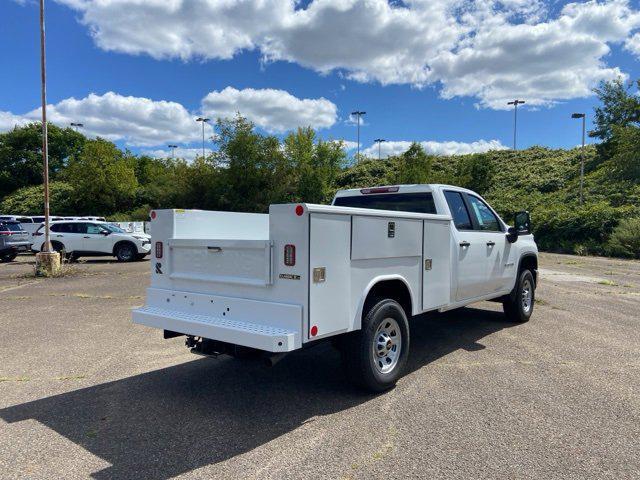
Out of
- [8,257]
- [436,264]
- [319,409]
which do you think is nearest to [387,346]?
[319,409]

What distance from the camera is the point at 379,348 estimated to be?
479 centimetres

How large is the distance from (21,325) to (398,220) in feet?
21.3

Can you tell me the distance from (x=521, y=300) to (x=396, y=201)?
3043 mm

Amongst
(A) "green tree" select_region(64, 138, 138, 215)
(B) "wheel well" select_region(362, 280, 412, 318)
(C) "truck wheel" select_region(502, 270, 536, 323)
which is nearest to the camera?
(B) "wheel well" select_region(362, 280, 412, 318)

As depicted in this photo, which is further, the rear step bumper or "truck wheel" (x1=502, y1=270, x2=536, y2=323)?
"truck wheel" (x1=502, y1=270, x2=536, y2=323)

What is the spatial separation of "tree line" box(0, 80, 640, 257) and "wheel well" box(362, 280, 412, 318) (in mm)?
23582

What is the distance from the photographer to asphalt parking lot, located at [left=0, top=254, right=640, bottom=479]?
3.43m

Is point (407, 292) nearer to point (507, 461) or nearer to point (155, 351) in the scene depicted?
point (507, 461)

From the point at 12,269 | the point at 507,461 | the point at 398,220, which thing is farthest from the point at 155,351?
the point at 12,269

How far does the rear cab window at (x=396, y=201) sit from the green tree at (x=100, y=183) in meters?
45.5

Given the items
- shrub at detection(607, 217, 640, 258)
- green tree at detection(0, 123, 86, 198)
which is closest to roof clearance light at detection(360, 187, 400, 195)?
shrub at detection(607, 217, 640, 258)

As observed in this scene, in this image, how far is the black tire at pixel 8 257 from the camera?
773 inches

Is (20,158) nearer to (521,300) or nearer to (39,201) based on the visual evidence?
(39,201)

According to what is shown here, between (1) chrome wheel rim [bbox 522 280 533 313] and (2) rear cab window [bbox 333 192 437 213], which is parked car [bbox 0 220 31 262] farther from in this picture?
(1) chrome wheel rim [bbox 522 280 533 313]
